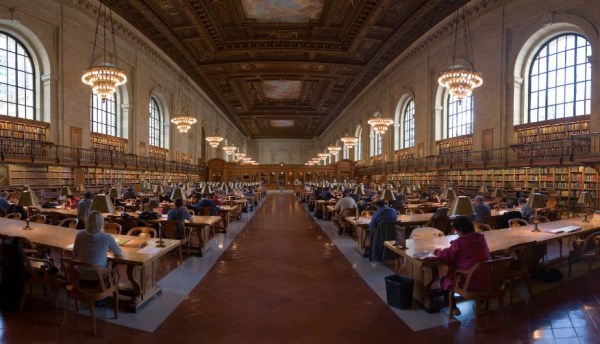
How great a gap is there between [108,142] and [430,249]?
58.5 ft

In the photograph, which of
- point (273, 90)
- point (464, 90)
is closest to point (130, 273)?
point (464, 90)

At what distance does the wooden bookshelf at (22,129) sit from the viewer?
12055 mm

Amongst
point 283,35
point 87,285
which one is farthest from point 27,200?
point 283,35

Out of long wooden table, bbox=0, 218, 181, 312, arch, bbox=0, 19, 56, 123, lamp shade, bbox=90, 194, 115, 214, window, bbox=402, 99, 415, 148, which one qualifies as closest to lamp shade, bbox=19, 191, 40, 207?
long wooden table, bbox=0, 218, 181, 312

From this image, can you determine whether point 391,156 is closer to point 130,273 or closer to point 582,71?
point 582,71

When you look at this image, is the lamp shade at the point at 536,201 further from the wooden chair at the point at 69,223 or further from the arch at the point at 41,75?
the arch at the point at 41,75

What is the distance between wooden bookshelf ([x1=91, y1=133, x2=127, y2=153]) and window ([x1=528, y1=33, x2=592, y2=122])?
1954 cm

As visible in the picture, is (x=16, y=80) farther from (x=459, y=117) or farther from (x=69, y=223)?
(x=459, y=117)

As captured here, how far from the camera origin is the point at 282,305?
13.6ft

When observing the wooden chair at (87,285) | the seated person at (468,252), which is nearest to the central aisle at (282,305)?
the wooden chair at (87,285)

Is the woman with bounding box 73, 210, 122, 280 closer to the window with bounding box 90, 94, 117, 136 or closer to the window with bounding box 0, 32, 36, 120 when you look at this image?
the window with bounding box 0, 32, 36, 120

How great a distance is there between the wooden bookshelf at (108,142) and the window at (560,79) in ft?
64.1

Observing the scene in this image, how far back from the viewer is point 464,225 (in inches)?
137

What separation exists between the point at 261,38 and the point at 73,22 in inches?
318
